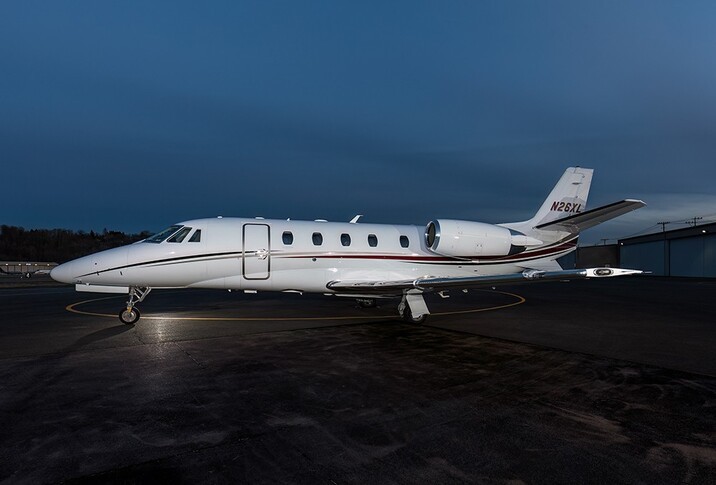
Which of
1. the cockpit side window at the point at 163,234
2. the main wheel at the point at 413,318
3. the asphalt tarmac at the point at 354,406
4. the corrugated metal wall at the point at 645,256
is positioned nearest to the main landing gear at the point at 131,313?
the asphalt tarmac at the point at 354,406

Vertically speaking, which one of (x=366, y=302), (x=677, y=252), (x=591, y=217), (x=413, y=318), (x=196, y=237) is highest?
(x=591, y=217)

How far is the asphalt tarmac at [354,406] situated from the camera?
12.5ft

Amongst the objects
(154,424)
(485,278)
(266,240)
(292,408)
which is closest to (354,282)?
(266,240)

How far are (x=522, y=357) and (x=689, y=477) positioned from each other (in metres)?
4.48

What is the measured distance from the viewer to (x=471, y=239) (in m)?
13.4

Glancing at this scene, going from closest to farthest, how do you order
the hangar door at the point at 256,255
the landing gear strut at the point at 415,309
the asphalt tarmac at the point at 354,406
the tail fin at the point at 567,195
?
1. the asphalt tarmac at the point at 354,406
2. the hangar door at the point at 256,255
3. the landing gear strut at the point at 415,309
4. the tail fin at the point at 567,195

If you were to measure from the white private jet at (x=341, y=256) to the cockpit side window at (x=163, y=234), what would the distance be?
0.09 ft

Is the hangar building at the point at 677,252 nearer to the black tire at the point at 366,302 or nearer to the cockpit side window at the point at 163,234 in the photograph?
the black tire at the point at 366,302

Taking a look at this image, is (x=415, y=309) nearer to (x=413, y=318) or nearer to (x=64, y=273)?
(x=413, y=318)

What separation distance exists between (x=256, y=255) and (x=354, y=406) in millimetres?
7323

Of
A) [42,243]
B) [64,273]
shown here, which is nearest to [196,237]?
[64,273]

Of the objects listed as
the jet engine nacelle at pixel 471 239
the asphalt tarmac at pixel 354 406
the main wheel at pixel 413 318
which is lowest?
the asphalt tarmac at pixel 354 406

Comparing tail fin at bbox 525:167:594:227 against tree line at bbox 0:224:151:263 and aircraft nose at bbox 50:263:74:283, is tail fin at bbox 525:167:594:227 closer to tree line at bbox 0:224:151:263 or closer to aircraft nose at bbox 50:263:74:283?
aircraft nose at bbox 50:263:74:283

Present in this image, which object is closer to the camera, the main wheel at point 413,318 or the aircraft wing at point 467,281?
the aircraft wing at point 467,281
